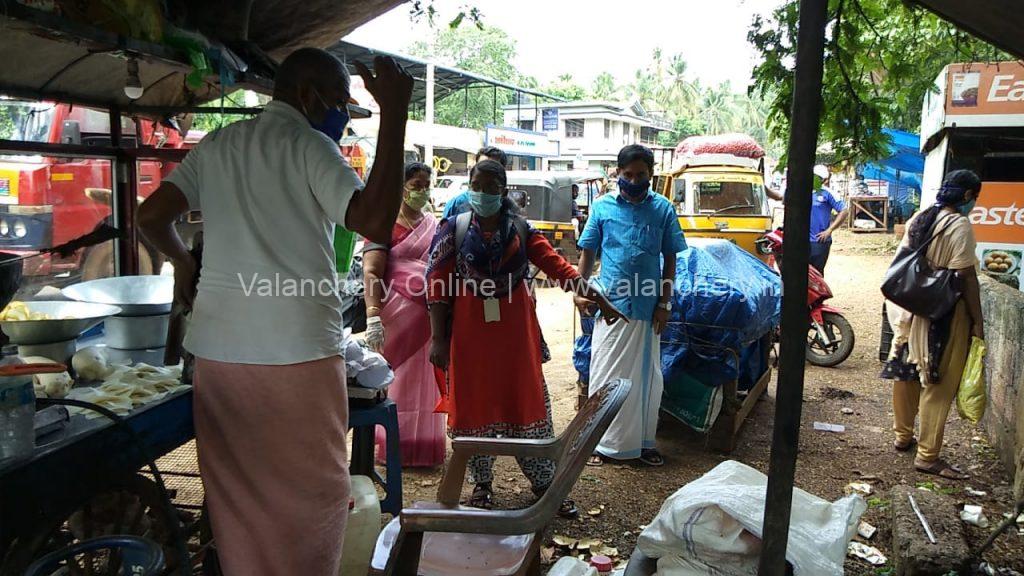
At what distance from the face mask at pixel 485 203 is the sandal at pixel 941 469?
3107 millimetres

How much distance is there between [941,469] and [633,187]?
2561mm

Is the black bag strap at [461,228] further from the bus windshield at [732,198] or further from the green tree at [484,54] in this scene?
the green tree at [484,54]

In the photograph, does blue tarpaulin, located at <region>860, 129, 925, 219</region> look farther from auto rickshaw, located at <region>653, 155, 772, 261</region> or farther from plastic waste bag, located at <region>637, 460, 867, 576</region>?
plastic waste bag, located at <region>637, 460, 867, 576</region>

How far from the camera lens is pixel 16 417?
1.75 m

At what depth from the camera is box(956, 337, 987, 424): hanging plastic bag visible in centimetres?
405

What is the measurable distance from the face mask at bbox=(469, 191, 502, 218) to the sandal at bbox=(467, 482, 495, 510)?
1.43m

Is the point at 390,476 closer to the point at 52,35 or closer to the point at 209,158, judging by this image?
the point at 209,158

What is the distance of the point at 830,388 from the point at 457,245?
4.30 meters

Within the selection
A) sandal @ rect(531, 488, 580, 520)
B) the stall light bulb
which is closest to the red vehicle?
the stall light bulb

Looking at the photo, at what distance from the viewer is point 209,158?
196cm

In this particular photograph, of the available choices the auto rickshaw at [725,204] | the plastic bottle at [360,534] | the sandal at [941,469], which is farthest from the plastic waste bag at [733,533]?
the auto rickshaw at [725,204]

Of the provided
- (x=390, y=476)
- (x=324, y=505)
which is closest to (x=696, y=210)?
(x=390, y=476)

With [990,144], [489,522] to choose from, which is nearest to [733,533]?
[489,522]

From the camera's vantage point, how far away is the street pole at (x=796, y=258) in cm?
159
